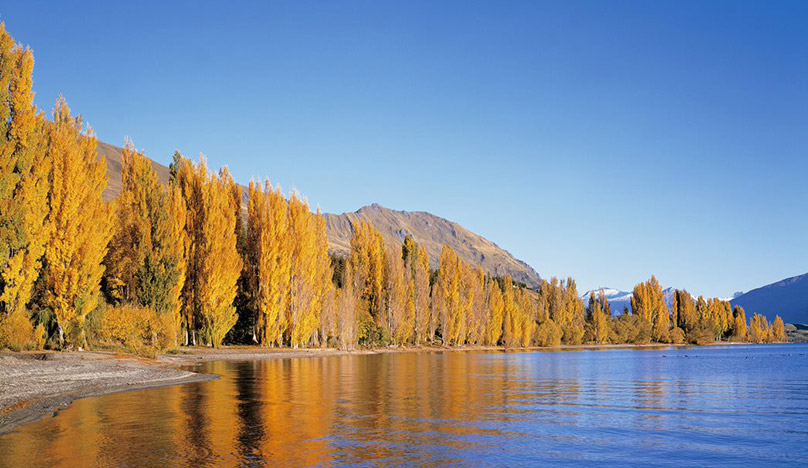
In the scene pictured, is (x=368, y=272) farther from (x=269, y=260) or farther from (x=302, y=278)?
(x=269, y=260)

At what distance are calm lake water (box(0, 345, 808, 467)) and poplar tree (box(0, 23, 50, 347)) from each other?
14487mm

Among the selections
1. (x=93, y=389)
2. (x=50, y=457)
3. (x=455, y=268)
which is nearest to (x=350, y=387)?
(x=93, y=389)

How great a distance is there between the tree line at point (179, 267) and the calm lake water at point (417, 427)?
1575 centimetres

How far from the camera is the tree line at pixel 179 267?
3916cm

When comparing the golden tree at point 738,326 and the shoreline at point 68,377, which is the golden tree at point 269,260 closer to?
the shoreline at point 68,377

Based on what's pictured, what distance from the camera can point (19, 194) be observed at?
1502 inches

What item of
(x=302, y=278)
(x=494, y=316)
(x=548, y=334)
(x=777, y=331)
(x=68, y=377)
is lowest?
(x=777, y=331)

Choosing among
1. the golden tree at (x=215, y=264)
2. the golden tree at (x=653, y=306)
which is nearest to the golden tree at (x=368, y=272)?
the golden tree at (x=215, y=264)

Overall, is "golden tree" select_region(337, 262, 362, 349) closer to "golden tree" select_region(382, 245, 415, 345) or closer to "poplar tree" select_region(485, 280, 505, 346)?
"golden tree" select_region(382, 245, 415, 345)

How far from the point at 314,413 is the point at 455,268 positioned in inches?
3018

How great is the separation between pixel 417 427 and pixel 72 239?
30889 millimetres

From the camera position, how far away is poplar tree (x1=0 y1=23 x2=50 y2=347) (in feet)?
121

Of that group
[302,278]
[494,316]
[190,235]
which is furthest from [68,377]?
[494,316]

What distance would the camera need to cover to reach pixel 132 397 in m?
26.3
